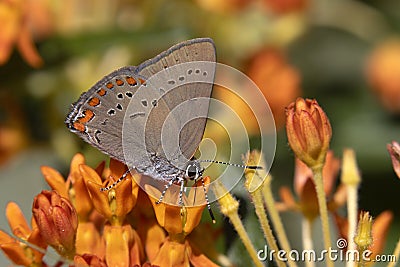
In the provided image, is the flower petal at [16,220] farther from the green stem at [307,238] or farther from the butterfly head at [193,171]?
the green stem at [307,238]

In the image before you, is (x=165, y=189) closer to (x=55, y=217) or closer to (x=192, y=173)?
(x=192, y=173)

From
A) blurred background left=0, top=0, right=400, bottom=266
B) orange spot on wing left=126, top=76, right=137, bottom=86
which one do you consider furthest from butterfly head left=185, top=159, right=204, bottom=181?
blurred background left=0, top=0, right=400, bottom=266

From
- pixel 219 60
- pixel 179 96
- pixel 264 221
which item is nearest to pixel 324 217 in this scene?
pixel 264 221

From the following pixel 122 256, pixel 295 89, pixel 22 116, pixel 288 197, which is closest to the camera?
pixel 122 256

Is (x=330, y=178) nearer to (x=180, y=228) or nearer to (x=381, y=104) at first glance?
(x=180, y=228)

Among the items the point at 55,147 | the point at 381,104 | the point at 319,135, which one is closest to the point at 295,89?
the point at 381,104

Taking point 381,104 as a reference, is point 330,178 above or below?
below
